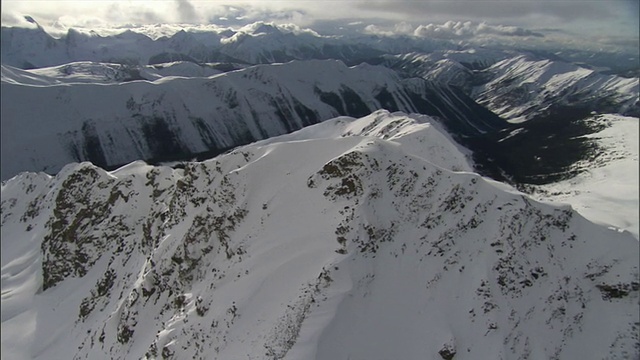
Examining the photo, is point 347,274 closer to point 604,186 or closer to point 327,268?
point 327,268

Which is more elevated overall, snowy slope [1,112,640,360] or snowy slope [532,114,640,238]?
snowy slope [1,112,640,360]

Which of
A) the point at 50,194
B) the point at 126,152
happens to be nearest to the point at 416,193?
the point at 50,194

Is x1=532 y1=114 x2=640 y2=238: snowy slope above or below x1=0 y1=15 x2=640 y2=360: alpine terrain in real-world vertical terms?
below

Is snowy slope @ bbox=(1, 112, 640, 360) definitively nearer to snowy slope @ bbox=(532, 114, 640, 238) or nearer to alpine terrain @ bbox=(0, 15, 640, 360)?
alpine terrain @ bbox=(0, 15, 640, 360)

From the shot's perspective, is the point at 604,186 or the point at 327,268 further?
the point at 604,186

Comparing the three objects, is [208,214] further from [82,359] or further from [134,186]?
[134,186]

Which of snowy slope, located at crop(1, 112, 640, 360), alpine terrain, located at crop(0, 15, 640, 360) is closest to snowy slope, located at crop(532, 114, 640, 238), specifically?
alpine terrain, located at crop(0, 15, 640, 360)

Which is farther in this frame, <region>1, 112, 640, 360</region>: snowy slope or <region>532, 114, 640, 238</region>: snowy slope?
<region>532, 114, 640, 238</region>: snowy slope

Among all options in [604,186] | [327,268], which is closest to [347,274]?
Answer: [327,268]
